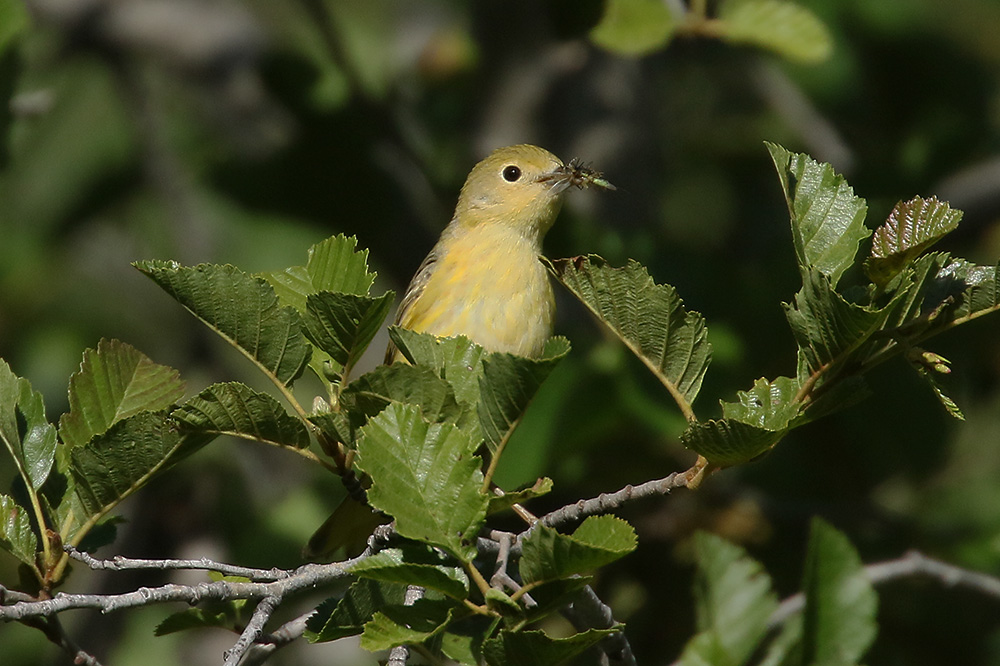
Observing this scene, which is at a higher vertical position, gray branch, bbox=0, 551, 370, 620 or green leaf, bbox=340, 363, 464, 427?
green leaf, bbox=340, 363, 464, 427

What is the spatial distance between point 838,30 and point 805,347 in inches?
193


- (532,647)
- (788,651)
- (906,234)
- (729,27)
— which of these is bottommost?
(788,651)

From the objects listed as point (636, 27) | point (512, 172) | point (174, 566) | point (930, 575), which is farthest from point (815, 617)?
point (512, 172)

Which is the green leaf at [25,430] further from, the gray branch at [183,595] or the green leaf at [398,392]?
the green leaf at [398,392]

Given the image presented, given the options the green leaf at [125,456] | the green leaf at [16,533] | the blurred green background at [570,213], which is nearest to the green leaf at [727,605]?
the blurred green background at [570,213]

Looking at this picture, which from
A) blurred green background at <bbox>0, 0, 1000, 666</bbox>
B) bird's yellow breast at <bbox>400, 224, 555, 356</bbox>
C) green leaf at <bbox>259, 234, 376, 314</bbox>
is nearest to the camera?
green leaf at <bbox>259, 234, 376, 314</bbox>

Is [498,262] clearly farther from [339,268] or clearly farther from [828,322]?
[828,322]

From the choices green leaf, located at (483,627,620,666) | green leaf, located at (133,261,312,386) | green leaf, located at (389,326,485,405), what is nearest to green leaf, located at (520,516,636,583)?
green leaf, located at (483,627,620,666)

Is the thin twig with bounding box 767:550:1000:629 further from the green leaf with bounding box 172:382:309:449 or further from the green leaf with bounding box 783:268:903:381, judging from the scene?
the green leaf with bounding box 172:382:309:449

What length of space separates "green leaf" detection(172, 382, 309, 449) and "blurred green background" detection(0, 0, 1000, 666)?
6.29ft

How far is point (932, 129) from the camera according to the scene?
5.73 meters

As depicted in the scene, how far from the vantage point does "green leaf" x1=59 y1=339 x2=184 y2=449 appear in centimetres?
255

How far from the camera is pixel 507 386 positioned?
7.26ft

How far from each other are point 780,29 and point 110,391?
8.62 ft
